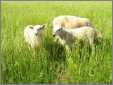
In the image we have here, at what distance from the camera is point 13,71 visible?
179 centimetres

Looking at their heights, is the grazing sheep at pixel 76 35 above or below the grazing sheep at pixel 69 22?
below

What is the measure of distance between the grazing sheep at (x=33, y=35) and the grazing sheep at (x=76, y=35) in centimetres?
9

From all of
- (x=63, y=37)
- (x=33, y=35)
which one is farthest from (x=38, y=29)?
(x=63, y=37)

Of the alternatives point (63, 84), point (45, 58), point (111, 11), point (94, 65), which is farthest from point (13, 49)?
point (111, 11)

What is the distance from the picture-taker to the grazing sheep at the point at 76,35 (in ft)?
5.83

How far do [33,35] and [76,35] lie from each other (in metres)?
0.24

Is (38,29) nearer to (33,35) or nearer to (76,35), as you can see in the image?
(33,35)

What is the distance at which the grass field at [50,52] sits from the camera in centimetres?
176

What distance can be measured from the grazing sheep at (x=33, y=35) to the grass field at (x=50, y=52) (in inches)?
1.0

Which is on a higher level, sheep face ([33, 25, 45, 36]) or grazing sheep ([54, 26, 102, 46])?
sheep face ([33, 25, 45, 36])

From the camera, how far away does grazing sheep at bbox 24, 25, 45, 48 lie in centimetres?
179

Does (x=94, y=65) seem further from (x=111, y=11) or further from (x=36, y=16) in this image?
(x=36, y=16)

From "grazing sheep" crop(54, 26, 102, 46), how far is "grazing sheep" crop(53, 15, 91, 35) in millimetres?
24

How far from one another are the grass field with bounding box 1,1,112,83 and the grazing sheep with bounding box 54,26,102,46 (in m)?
0.03
